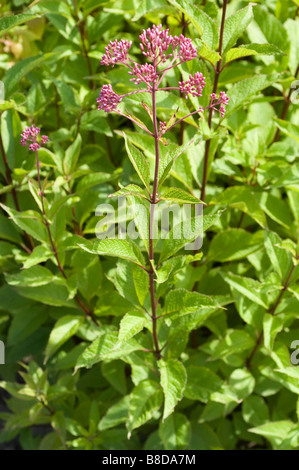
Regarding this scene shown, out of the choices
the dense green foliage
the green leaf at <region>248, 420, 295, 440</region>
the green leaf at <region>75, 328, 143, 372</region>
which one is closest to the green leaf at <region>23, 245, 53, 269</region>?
the dense green foliage

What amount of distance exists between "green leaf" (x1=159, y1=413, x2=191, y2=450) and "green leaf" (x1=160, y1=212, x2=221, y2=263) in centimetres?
62

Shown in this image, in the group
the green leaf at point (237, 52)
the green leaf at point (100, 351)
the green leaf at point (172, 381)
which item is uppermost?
the green leaf at point (237, 52)

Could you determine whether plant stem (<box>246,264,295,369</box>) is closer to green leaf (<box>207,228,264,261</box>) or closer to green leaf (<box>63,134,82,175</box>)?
green leaf (<box>207,228,264,261</box>)

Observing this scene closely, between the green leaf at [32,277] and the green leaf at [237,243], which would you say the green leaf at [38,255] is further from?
the green leaf at [237,243]

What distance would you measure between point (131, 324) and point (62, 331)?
39 cm

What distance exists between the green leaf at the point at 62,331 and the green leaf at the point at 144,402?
238mm

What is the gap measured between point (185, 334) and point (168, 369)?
4.8 inches

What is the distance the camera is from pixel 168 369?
117 cm

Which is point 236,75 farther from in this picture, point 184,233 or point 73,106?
point 184,233

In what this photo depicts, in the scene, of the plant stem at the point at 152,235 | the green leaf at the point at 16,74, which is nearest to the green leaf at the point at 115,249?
the plant stem at the point at 152,235

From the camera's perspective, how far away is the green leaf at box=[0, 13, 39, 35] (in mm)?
1058

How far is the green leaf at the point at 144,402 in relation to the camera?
120 centimetres
